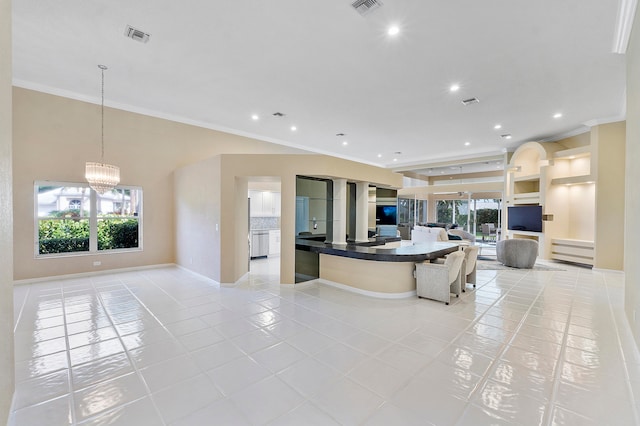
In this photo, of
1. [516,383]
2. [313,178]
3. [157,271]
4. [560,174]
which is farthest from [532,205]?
[157,271]

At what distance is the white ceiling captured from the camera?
10.3 feet

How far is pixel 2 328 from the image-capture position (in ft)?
5.52

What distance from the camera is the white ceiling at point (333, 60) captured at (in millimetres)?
3146

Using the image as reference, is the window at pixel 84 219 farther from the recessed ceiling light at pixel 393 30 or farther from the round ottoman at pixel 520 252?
the round ottoman at pixel 520 252

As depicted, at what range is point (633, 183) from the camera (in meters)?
3.14

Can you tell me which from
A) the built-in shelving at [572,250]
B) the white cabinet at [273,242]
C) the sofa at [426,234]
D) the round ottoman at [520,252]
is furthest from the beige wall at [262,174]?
the built-in shelving at [572,250]

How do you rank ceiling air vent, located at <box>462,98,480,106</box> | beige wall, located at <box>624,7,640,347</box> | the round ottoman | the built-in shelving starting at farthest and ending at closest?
the built-in shelving
the round ottoman
ceiling air vent, located at <box>462,98,480,106</box>
beige wall, located at <box>624,7,640,347</box>

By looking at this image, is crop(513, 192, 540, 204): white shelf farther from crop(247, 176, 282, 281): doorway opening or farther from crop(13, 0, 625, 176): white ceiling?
crop(247, 176, 282, 281): doorway opening

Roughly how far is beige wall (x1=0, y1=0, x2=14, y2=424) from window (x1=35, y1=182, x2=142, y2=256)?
16.1ft

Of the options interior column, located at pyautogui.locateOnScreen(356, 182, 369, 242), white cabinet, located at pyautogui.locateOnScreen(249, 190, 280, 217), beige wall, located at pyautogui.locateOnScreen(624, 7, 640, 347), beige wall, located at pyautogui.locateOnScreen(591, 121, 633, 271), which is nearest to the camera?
beige wall, located at pyautogui.locateOnScreen(624, 7, 640, 347)

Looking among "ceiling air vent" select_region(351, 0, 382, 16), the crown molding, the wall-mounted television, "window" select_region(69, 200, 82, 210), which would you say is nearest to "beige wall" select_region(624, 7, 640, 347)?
the crown molding

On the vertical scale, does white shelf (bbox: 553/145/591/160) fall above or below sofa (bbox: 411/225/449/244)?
above

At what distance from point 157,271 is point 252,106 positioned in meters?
4.49

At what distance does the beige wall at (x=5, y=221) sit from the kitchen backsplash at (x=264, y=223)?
6345mm
